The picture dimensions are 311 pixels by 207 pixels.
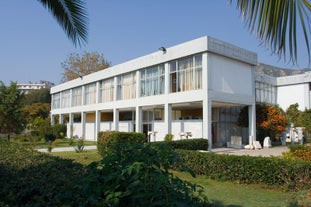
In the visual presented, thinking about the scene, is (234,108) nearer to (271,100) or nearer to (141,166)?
(271,100)

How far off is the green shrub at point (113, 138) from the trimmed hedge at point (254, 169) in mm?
4667

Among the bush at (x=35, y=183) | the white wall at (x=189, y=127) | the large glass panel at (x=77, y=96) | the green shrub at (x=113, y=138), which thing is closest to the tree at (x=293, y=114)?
the white wall at (x=189, y=127)

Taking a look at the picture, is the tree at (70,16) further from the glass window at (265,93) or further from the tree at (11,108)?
the glass window at (265,93)

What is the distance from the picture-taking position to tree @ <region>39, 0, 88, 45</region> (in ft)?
17.6

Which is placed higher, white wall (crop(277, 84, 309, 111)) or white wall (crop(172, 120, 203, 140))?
white wall (crop(277, 84, 309, 111))

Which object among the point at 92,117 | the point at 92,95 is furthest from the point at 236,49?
the point at 92,117

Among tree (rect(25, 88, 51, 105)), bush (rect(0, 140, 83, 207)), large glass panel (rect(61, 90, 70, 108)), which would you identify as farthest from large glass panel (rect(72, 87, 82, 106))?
tree (rect(25, 88, 51, 105))

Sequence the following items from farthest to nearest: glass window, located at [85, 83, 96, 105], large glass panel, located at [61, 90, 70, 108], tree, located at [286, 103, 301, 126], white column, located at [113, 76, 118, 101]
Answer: large glass panel, located at [61, 90, 70, 108] → glass window, located at [85, 83, 96, 105] → white column, located at [113, 76, 118, 101] → tree, located at [286, 103, 301, 126]

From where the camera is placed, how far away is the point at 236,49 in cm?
2030

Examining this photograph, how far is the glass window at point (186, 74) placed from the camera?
1886 cm

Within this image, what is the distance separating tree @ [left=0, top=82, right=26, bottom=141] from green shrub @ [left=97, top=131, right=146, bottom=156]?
536 inches

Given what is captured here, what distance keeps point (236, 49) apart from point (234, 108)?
22.1 feet

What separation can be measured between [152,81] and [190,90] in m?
4.54

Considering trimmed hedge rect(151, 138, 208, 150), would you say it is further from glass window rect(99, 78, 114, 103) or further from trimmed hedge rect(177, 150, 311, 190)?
glass window rect(99, 78, 114, 103)
